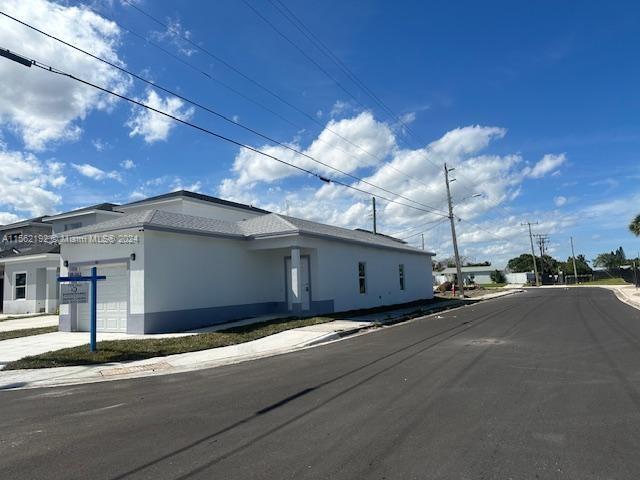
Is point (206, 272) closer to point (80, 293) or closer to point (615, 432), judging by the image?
point (80, 293)

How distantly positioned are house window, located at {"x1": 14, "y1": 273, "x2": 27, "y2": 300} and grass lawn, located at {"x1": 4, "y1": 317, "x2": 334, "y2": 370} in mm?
18042

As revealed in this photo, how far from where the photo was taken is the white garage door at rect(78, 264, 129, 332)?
16625 mm

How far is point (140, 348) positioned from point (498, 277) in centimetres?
8261

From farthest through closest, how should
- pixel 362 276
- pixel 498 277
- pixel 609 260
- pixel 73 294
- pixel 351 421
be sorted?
1. pixel 609 260
2. pixel 498 277
3. pixel 362 276
4. pixel 73 294
5. pixel 351 421

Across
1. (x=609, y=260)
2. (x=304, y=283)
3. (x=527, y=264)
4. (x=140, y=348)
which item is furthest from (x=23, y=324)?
(x=609, y=260)

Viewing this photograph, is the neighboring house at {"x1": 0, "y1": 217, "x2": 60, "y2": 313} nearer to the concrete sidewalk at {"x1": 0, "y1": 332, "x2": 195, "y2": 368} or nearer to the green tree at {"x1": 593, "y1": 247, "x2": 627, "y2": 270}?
the concrete sidewalk at {"x1": 0, "y1": 332, "x2": 195, "y2": 368}

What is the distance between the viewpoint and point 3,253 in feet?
107

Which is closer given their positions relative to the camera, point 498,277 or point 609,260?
point 498,277

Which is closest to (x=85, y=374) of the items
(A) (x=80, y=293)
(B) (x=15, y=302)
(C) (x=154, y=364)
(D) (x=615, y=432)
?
(C) (x=154, y=364)

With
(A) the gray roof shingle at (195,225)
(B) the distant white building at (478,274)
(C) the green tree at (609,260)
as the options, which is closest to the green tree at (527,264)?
(B) the distant white building at (478,274)

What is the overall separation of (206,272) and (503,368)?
12102mm

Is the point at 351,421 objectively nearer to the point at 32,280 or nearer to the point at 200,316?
the point at 200,316

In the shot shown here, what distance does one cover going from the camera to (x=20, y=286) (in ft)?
93.3

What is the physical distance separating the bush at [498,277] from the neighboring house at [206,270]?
65.7 m
